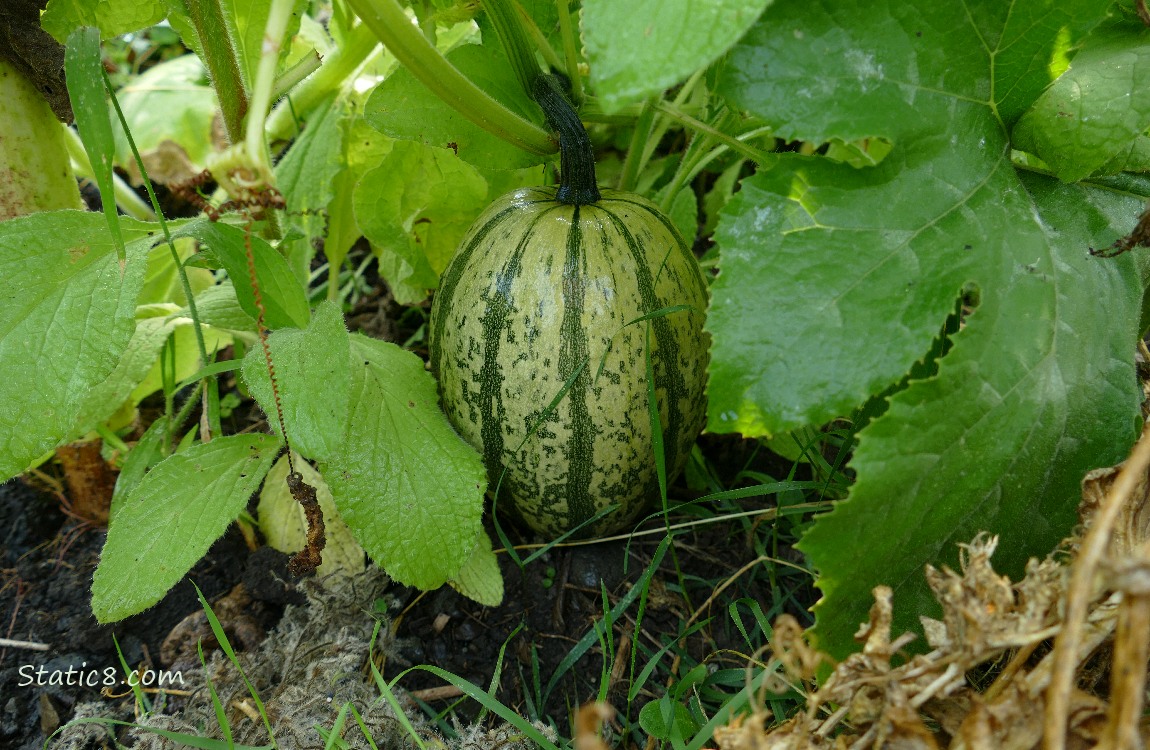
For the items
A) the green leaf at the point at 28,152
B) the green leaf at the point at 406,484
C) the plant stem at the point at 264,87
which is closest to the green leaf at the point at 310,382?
the green leaf at the point at 406,484

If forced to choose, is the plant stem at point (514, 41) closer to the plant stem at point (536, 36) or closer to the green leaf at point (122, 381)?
the plant stem at point (536, 36)

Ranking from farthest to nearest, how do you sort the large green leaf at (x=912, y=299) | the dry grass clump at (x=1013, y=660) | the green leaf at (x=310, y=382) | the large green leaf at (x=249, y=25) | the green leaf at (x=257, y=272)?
the large green leaf at (x=249, y=25) < the green leaf at (x=257, y=272) < the green leaf at (x=310, y=382) < the large green leaf at (x=912, y=299) < the dry grass clump at (x=1013, y=660)

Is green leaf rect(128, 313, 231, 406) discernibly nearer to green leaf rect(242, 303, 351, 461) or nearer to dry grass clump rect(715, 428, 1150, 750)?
green leaf rect(242, 303, 351, 461)

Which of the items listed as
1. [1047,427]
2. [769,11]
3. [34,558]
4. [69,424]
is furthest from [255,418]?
[1047,427]

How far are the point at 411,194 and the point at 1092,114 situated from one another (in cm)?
131

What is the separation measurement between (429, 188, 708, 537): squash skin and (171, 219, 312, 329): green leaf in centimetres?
34

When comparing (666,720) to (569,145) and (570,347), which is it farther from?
(569,145)

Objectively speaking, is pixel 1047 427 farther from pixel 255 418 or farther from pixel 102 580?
pixel 255 418

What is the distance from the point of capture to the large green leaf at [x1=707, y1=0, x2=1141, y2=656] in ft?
3.86

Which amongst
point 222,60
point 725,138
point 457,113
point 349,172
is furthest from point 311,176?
point 725,138

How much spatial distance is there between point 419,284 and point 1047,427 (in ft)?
4.46

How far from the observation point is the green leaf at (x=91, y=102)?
1.22m

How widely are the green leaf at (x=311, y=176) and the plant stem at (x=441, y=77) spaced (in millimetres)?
574

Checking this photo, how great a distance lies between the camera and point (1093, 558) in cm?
91
